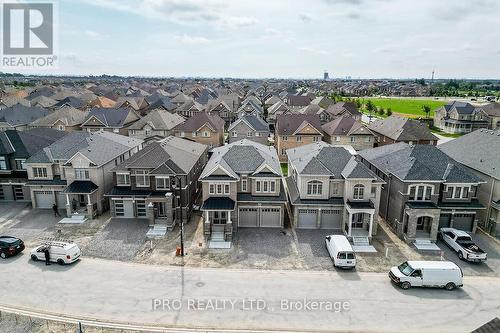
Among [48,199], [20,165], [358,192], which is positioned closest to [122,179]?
[48,199]

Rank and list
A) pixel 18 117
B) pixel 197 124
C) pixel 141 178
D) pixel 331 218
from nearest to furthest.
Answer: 1. pixel 331 218
2. pixel 141 178
3. pixel 197 124
4. pixel 18 117

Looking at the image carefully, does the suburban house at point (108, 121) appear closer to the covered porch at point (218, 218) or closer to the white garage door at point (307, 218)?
the covered porch at point (218, 218)

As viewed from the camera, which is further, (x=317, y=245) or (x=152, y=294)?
(x=317, y=245)

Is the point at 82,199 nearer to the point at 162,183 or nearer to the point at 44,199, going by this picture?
the point at 44,199

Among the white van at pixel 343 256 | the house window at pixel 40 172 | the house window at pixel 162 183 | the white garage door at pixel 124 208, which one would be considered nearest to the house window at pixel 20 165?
the house window at pixel 40 172

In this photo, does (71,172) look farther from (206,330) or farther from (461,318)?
(461,318)

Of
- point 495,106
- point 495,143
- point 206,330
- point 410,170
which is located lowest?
point 206,330

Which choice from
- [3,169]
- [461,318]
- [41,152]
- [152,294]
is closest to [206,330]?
[152,294]
